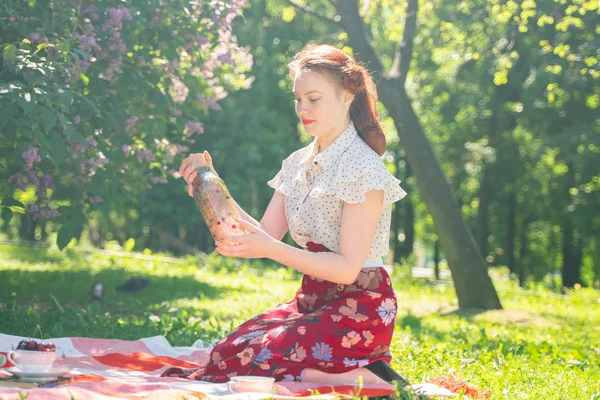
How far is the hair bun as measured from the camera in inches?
150

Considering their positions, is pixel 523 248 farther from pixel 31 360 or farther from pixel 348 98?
pixel 31 360

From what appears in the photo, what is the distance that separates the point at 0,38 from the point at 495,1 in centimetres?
634

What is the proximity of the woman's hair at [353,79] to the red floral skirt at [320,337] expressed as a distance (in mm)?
633

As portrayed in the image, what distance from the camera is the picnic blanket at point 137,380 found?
3170 mm

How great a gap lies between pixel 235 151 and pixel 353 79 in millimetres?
17744

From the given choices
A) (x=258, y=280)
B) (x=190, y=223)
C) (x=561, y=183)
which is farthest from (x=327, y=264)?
(x=190, y=223)

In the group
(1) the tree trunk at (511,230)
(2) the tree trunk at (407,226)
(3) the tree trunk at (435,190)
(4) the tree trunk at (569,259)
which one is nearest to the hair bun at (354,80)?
(3) the tree trunk at (435,190)

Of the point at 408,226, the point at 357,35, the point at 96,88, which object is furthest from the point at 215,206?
the point at 408,226

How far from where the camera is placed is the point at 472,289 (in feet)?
31.8

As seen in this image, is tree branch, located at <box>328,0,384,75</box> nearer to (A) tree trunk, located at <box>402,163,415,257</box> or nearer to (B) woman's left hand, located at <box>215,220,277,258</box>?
(B) woman's left hand, located at <box>215,220,277,258</box>

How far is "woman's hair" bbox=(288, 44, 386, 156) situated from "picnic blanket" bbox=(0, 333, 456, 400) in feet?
4.05

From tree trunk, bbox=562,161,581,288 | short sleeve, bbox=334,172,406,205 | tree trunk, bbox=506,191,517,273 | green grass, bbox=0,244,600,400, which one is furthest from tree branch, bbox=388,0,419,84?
tree trunk, bbox=506,191,517,273

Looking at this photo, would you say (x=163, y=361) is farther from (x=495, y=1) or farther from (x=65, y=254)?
(x=65, y=254)

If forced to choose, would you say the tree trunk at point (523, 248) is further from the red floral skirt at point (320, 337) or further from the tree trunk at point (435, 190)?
the red floral skirt at point (320, 337)
